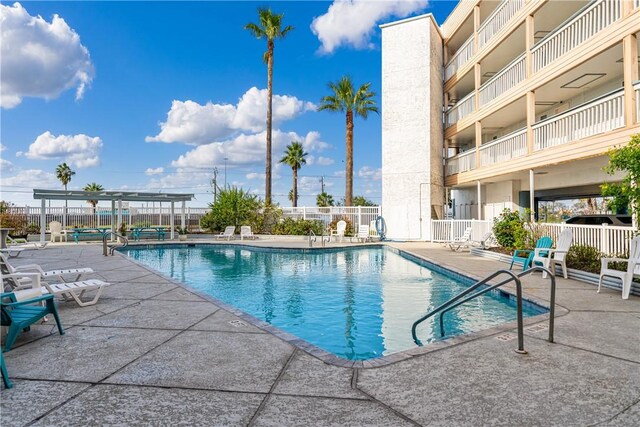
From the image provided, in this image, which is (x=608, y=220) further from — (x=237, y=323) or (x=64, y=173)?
(x=64, y=173)

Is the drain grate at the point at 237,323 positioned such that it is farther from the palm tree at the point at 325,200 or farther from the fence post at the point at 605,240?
the palm tree at the point at 325,200

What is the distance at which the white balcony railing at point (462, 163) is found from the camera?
19.6m

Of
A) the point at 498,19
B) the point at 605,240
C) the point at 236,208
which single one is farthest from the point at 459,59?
the point at 236,208

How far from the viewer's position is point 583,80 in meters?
13.7

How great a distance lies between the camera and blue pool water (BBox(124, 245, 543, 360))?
6.03m

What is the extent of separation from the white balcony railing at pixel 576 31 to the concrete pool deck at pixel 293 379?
10.0 metres

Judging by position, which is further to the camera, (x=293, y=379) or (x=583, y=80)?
(x=583, y=80)

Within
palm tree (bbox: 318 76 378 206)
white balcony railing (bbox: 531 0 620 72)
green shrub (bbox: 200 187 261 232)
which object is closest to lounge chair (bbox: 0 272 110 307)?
white balcony railing (bbox: 531 0 620 72)

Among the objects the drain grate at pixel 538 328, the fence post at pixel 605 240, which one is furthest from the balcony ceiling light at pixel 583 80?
the drain grate at pixel 538 328

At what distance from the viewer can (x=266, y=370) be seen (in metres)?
3.50

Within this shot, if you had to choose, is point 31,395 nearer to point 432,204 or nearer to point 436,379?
point 436,379

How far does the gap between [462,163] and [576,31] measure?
8967mm

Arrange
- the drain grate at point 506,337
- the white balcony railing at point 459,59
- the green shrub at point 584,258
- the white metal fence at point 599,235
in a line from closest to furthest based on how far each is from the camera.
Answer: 1. the drain grate at point 506,337
2. the white metal fence at point 599,235
3. the green shrub at point 584,258
4. the white balcony railing at point 459,59

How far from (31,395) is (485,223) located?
56.8 ft
